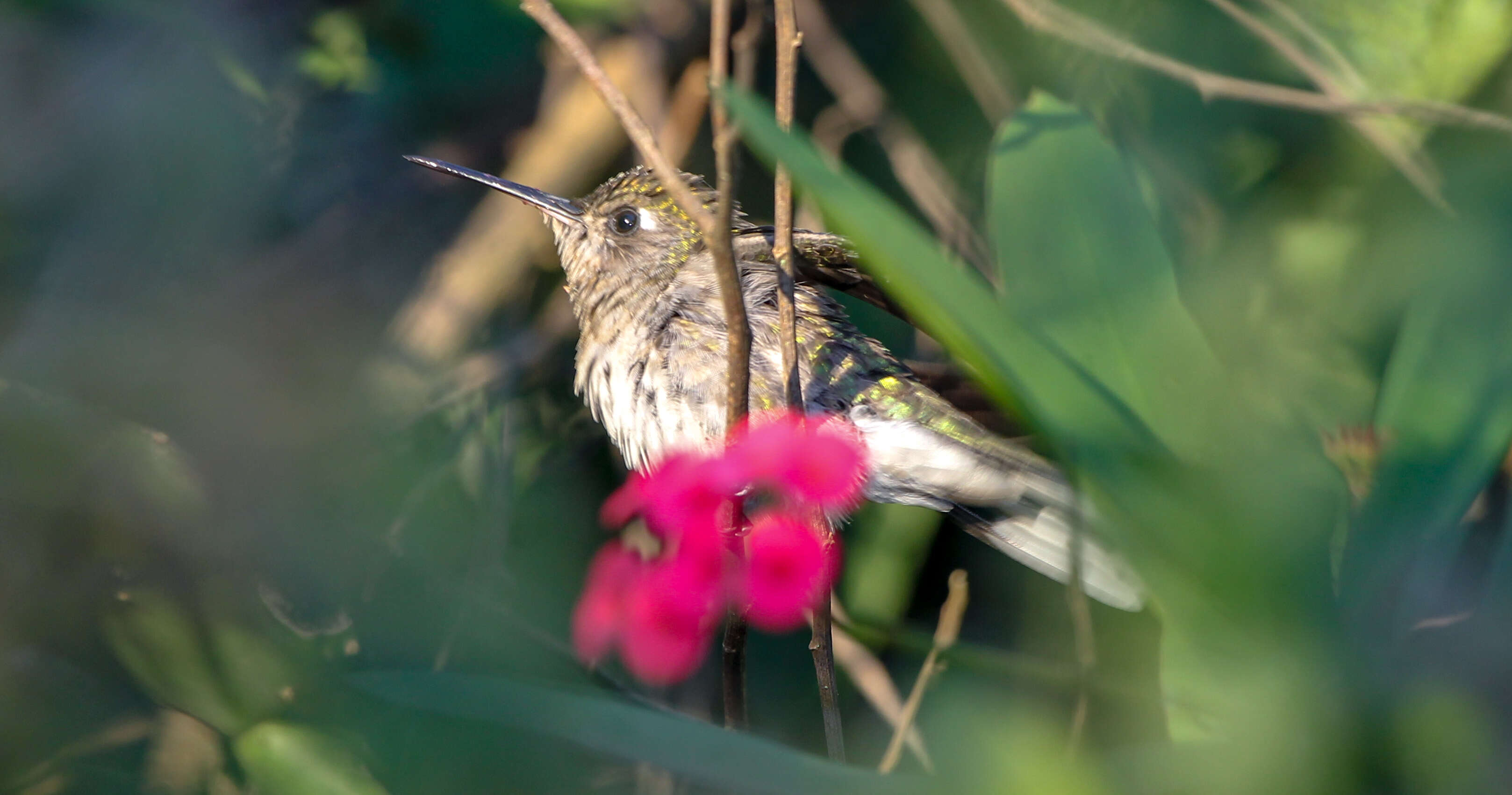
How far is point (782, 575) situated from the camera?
2.79 feet

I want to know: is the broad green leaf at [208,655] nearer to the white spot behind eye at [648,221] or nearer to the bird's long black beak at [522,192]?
the bird's long black beak at [522,192]

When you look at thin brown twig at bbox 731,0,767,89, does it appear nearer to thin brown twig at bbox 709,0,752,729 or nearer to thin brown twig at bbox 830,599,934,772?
thin brown twig at bbox 709,0,752,729

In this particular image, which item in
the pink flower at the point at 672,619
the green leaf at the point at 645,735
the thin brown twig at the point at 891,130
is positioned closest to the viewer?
the green leaf at the point at 645,735

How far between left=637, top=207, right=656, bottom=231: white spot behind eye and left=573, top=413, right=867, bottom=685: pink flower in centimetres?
75

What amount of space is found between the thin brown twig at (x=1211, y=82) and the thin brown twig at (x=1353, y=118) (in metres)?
0.03

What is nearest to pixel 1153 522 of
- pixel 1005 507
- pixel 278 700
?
pixel 1005 507

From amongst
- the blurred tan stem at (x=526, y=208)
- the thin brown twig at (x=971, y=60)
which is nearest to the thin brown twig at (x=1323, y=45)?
the thin brown twig at (x=971, y=60)

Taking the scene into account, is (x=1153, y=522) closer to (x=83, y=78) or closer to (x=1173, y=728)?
(x=1173, y=728)

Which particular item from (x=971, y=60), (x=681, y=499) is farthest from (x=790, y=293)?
(x=971, y=60)

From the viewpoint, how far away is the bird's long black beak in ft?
4.50

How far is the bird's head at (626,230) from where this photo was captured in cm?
160

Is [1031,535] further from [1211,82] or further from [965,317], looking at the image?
[965,317]

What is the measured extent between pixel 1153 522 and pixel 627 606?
396 mm

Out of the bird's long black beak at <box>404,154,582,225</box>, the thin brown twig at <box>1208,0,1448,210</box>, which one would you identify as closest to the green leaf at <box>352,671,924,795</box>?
the bird's long black beak at <box>404,154,582,225</box>
